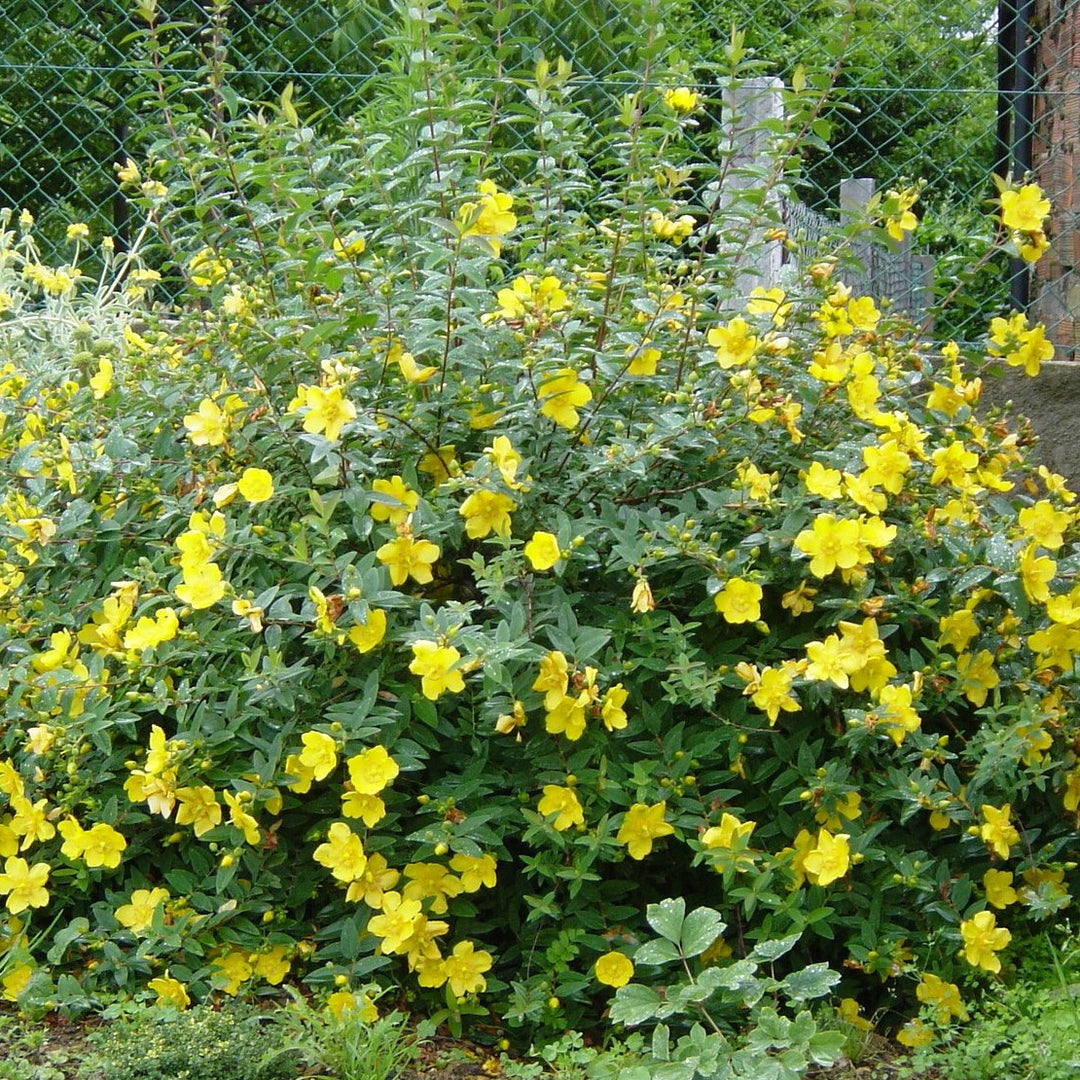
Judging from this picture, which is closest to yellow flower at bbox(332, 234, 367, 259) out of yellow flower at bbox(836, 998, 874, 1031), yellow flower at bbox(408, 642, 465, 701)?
yellow flower at bbox(408, 642, 465, 701)

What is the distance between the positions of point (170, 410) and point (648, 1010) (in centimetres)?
147

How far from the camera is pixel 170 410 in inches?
102

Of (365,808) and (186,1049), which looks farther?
(365,808)

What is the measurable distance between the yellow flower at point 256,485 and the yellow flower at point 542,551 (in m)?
0.43

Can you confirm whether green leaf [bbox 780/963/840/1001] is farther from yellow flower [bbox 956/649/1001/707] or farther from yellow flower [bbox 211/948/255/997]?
yellow flower [bbox 211/948/255/997]

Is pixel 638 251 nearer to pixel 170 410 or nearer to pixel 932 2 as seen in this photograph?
pixel 170 410

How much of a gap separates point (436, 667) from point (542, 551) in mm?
279

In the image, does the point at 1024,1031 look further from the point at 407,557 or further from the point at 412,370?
the point at 412,370

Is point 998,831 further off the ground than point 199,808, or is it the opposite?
point 998,831

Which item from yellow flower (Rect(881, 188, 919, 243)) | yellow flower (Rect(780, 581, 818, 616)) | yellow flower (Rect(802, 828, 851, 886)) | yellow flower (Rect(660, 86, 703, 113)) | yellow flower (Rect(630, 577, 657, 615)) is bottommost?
yellow flower (Rect(802, 828, 851, 886))

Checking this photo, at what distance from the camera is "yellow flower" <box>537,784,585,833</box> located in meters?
2.04

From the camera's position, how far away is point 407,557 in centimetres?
212

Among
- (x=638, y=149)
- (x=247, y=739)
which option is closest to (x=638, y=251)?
(x=638, y=149)

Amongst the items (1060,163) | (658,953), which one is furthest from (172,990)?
(1060,163)
